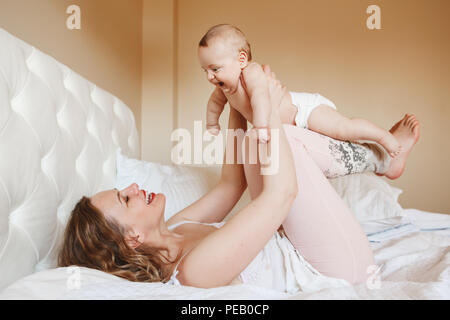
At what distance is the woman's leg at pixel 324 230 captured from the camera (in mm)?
994

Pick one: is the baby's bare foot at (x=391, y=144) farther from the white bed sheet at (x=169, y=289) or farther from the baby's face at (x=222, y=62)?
the baby's face at (x=222, y=62)

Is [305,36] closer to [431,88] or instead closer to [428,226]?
[431,88]

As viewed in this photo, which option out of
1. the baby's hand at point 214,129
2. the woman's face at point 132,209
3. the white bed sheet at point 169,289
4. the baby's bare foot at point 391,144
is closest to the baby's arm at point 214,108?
the baby's hand at point 214,129

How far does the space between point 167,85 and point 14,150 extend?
1.85m

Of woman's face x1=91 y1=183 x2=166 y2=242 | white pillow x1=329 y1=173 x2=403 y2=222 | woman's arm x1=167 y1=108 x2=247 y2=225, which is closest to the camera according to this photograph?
woman's face x1=91 y1=183 x2=166 y2=242

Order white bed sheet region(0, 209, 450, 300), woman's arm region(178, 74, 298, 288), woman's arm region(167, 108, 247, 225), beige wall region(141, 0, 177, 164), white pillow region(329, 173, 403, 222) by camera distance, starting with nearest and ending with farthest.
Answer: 1. white bed sheet region(0, 209, 450, 300)
2. woman's arm region(178, 74, 298, 288)
3. woman's arm region(167, 108, 247, 225)
4. white pillow region(329, 173, 403, 222)
5. beige wall region(141, 0, 177, 164)

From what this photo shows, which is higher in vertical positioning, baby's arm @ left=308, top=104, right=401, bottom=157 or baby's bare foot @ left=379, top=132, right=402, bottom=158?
baby's arm @ left=308, top=104, right=401, bottom=157

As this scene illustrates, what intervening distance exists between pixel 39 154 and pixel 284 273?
80 centimetres

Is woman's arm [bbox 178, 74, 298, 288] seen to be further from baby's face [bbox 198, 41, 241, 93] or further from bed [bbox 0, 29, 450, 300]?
baby's face [bbox 198, 41, 241, 93]

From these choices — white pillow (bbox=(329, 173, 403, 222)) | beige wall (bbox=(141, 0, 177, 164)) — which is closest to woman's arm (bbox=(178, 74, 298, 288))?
white pillow (bbox=(329, 173, 403, 222))

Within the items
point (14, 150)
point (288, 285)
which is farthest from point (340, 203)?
point (14, 150)

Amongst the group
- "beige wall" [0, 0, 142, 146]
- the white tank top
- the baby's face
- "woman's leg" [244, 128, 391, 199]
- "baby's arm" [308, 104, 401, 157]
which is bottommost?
the white tank top

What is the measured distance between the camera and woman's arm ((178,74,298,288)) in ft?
2.75
